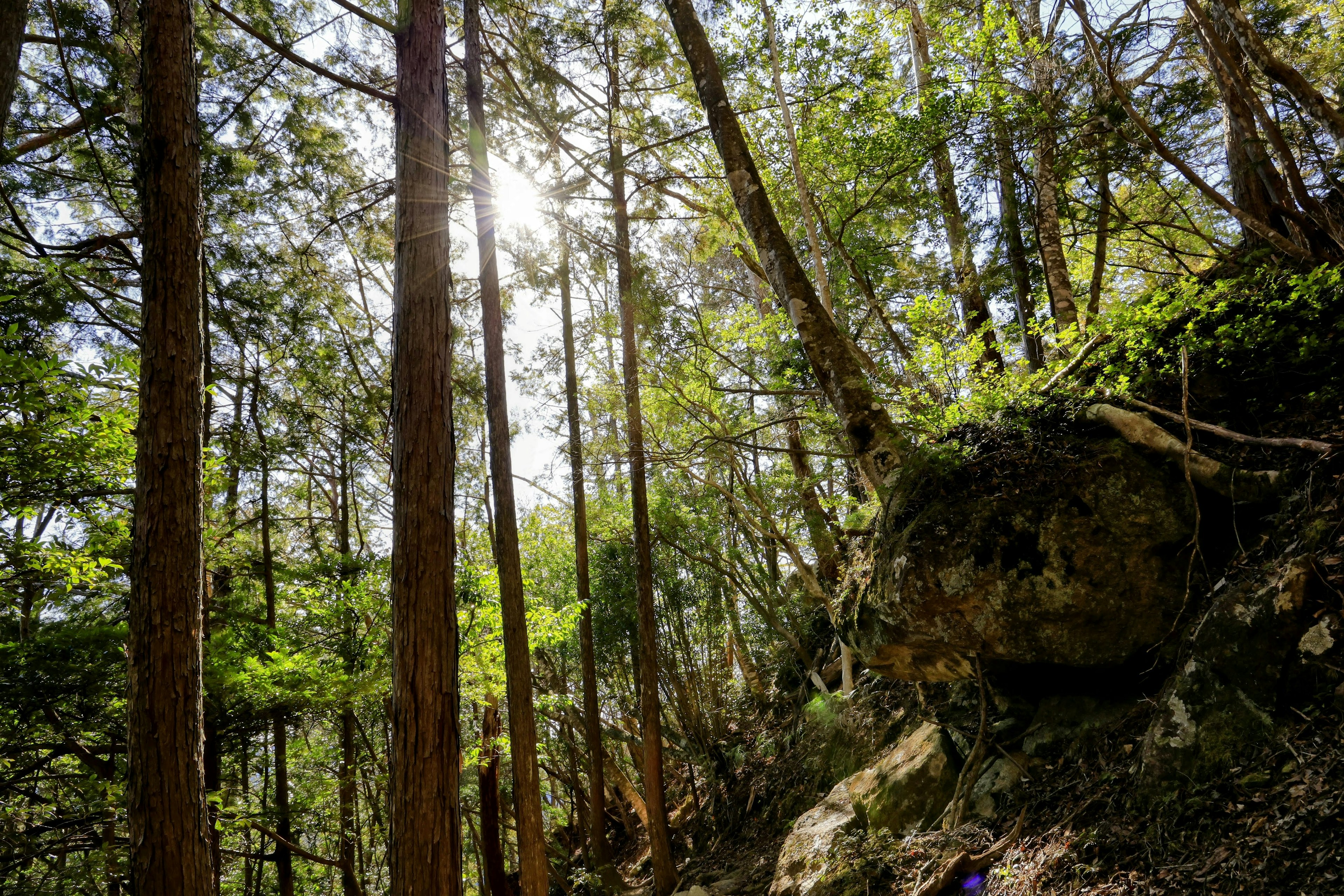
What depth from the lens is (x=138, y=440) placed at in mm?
3914

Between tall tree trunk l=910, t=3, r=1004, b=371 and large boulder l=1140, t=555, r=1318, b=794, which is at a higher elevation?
tall tree trunk l=910, t=3, r=1004, b=371

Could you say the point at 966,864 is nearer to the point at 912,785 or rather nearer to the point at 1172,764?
the point at 912,785

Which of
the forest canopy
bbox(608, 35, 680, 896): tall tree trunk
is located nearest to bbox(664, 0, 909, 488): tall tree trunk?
the forest canopy

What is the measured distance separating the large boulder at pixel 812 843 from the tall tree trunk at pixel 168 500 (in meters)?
4.14

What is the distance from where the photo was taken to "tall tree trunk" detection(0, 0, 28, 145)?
4516 mm

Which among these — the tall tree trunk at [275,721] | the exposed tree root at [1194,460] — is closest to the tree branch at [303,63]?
the exposed tree root at [1194,460]

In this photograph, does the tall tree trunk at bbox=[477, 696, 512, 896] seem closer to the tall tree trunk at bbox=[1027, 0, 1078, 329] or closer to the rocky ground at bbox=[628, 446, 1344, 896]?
the rocky ground at bbox=[628, 446, 1344, 896]

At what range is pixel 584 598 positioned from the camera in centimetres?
1052

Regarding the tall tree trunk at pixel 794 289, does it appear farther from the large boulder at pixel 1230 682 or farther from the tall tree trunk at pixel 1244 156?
the tall tree trunk at pixel 1244 156

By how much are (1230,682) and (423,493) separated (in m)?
4.12

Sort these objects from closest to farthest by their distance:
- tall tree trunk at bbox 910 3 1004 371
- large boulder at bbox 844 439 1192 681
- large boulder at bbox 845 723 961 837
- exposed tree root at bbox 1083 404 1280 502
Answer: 1. exposed tree root at bbox 1083 404 1280 502
2. large boulder at bbox 844 439 1192 681
3. large boulder at bbox 845 723 961 837
4. tall tree trunk at bbox 910 3 1004 371

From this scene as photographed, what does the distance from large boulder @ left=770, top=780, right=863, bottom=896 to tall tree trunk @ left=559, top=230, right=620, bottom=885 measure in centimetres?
476

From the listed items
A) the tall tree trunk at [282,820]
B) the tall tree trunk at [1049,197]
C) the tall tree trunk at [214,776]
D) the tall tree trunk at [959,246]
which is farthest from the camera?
the tall tree trunk at [282,820]

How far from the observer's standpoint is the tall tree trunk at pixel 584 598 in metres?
10.0
